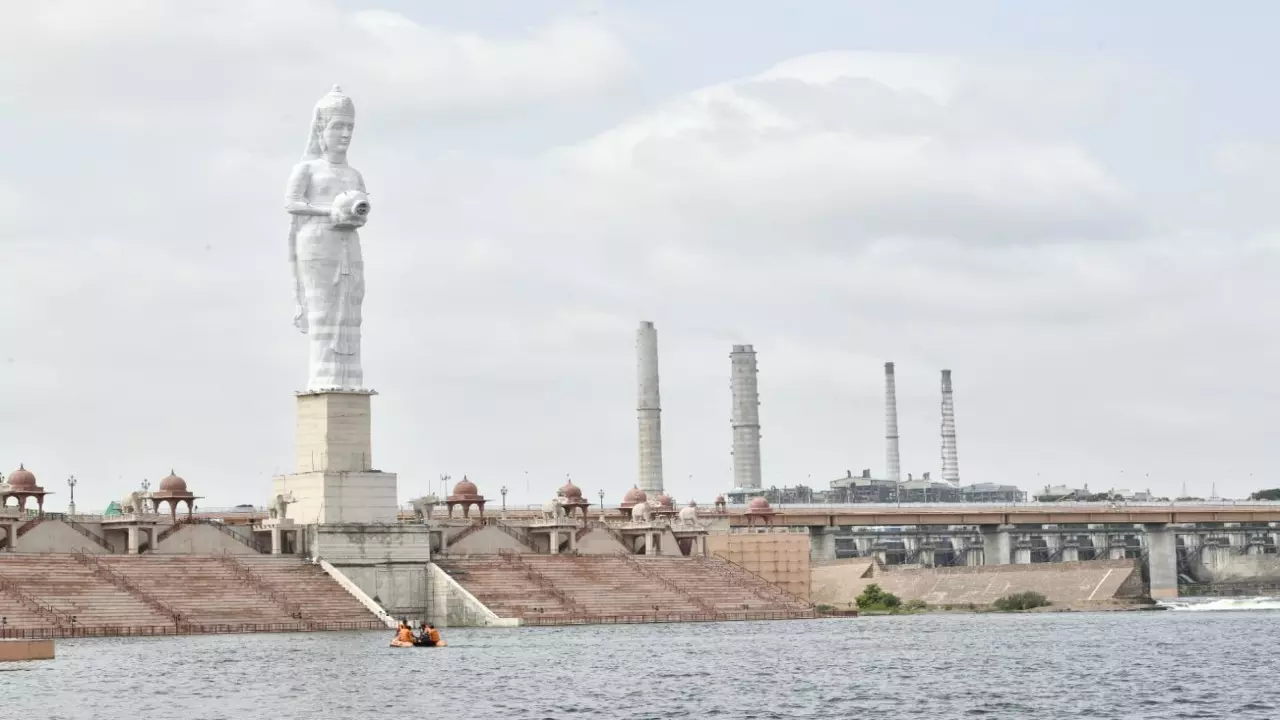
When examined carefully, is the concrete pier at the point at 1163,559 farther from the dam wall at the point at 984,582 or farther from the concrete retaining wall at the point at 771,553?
the concrete retaining wall at the point at 771,553

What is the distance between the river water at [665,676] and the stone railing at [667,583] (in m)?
15.0

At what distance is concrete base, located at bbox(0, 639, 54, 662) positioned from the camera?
297 ft

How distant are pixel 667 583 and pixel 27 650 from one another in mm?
53416

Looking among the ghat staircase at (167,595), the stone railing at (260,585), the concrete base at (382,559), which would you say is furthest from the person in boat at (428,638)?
the concrete base at (382,559)

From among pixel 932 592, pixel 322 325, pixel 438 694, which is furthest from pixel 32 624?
pixel 932 592

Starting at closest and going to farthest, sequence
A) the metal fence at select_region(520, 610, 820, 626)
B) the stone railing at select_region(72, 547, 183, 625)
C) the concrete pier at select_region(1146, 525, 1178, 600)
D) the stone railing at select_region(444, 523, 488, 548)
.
Answer: the stone railing at select_region(72, 547, 183, 625) → the metal fence at select_region(520, 610, 820, 626) → the stone railing at select_region(444, 523, 488, 548) → the concrete pier at select_region(1146, 525, 1178, 600)

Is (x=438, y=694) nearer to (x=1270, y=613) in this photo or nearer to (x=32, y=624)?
(x=32, y=624)

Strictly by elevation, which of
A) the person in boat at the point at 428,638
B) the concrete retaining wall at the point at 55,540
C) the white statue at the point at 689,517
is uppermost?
the white statue at the point at 689,517

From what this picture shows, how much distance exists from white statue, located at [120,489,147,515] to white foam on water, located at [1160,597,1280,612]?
7338 centimetres

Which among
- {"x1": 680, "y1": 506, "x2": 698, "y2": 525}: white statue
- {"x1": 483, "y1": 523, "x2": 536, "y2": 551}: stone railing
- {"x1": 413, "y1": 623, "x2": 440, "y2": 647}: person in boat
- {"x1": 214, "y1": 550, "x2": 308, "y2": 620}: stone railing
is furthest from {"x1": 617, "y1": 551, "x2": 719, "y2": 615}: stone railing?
{"x1": 413, "y1": 623, "x2": 440, "y2": 647}: person in boat

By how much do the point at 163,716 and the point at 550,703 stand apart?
12.5 m

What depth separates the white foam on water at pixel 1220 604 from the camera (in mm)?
160500

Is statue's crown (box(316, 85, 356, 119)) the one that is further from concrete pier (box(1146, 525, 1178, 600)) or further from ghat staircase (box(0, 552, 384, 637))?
concrete pier (box(1146, 525, 1178, 600))

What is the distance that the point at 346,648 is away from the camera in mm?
99875
